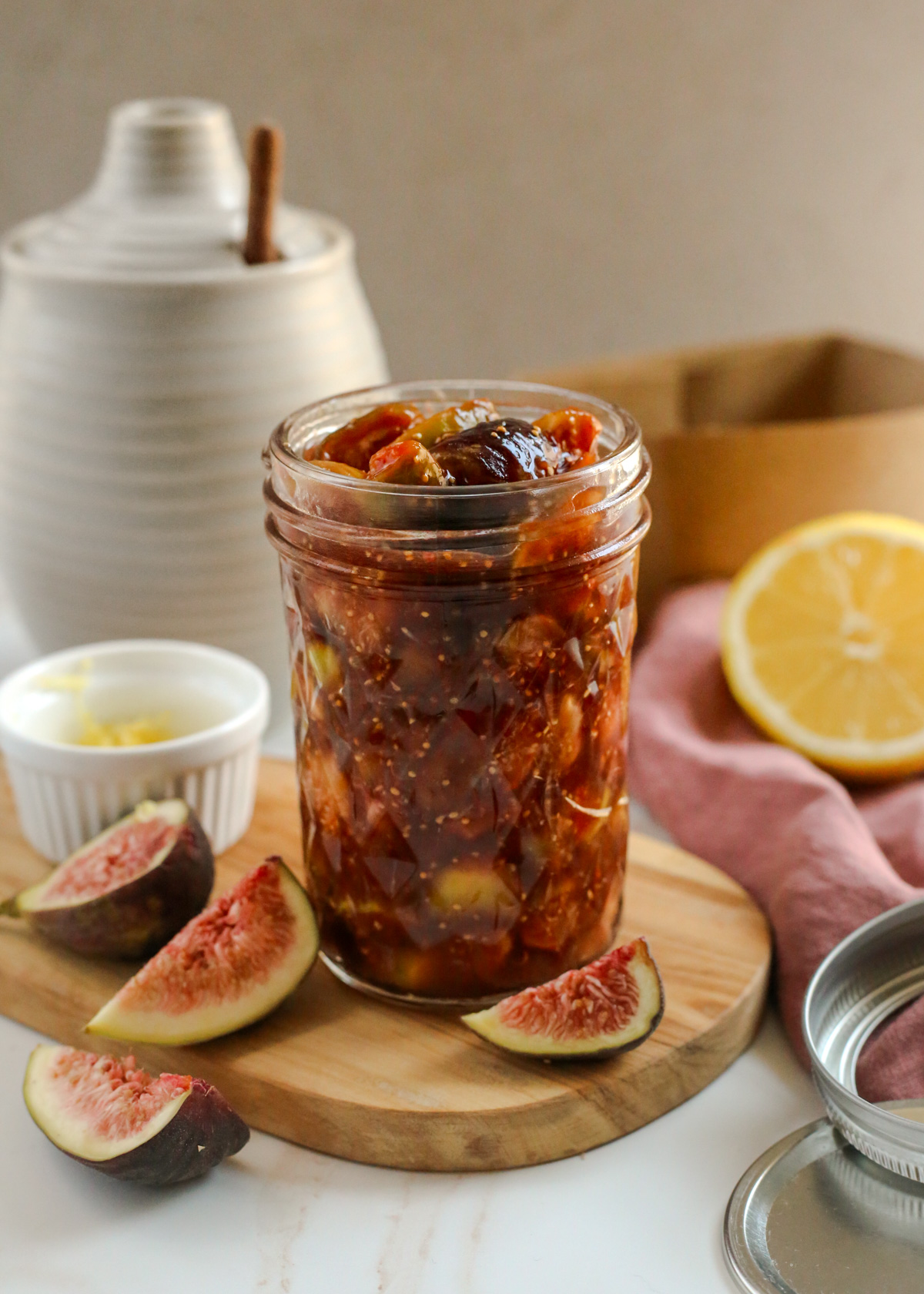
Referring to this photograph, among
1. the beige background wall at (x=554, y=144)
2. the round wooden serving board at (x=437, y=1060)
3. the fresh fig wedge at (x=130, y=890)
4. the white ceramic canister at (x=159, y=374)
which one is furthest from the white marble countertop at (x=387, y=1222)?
the beige background wall at (x=554, y=144)

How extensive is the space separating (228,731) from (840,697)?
631 mm

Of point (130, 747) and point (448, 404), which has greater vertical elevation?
point (448, 404)

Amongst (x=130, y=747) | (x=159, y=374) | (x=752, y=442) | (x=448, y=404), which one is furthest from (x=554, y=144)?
(x=130, y=747)

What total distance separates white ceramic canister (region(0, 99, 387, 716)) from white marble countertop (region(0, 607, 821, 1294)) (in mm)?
650

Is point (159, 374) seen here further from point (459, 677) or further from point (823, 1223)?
point (823, 1223)

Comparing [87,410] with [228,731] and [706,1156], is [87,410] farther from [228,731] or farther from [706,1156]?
[706,1156]

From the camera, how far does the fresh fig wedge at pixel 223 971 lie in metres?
1.01

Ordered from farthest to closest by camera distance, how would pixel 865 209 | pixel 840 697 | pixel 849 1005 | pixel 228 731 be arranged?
pixel 865 209 < pixel 840 697 < pixel 228 731 < pixel 849 1005

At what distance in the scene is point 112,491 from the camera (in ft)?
4.80

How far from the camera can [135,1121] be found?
0.90 m

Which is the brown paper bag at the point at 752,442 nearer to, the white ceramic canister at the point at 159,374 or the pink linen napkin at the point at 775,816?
the pink linen napkin at the point at 775,816

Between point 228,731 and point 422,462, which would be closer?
point 422,462

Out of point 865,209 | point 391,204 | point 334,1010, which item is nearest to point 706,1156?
point 334,1010

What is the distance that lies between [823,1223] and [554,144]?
1.74 m
